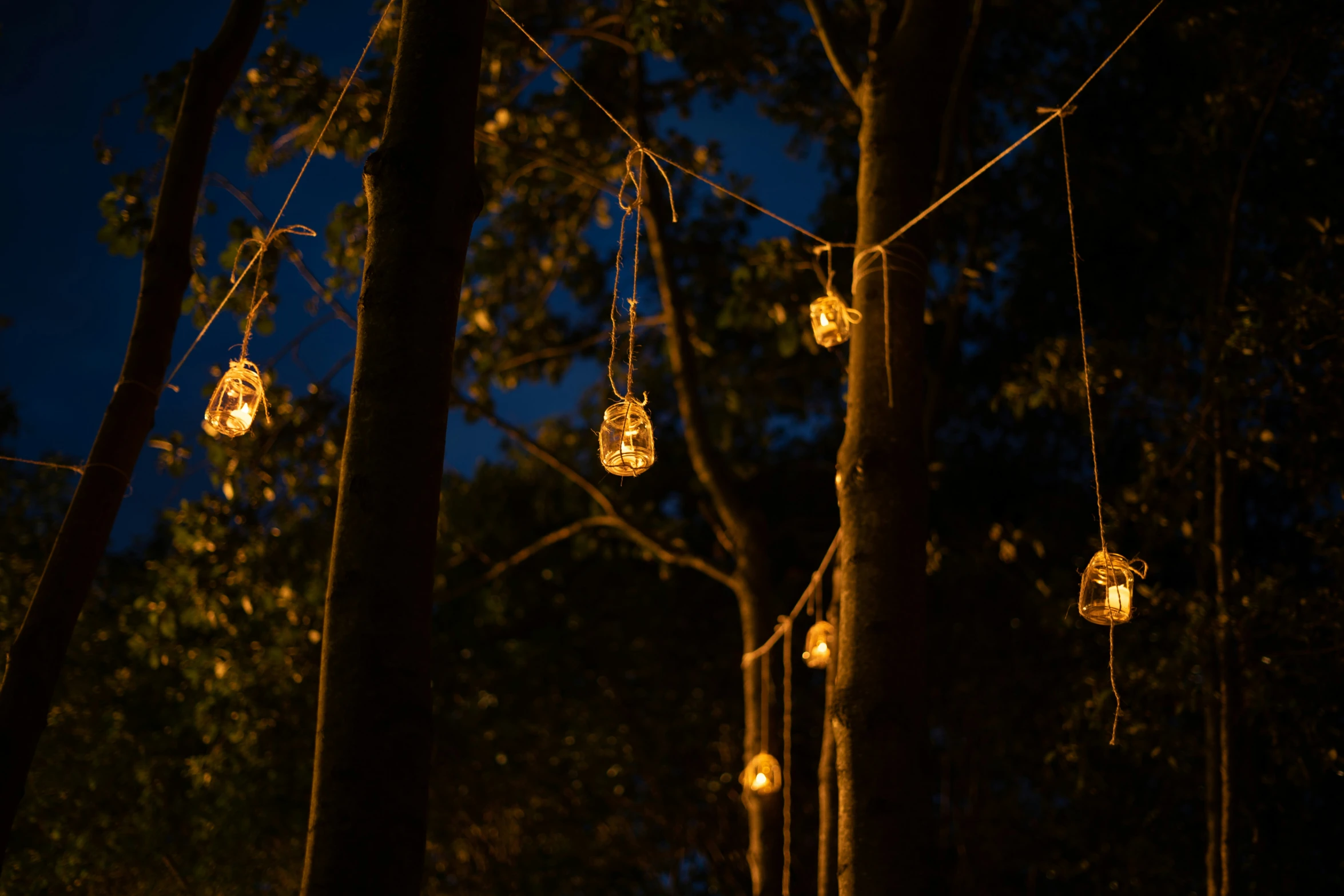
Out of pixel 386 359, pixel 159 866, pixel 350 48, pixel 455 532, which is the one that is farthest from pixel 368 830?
pixel 159 866

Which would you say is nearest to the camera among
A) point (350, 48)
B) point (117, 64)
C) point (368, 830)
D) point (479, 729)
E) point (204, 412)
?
point (368, 830)

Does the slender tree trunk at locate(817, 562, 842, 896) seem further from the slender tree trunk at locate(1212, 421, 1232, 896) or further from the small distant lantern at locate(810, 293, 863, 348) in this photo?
the slender tree trunk at locate(1212, 421, 1232, 896)

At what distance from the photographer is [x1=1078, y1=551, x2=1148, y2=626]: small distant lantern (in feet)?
8.89

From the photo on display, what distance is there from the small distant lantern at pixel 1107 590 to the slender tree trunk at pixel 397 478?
1.81 m

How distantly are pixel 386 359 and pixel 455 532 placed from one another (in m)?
6.94

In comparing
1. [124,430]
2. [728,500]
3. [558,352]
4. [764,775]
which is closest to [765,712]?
[764,775]

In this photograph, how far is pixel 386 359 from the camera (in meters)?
1.81

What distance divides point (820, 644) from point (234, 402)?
2.85m

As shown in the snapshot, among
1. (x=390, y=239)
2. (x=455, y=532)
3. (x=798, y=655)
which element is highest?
(x=455, y=532)

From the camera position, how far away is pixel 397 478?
1745 millimetres

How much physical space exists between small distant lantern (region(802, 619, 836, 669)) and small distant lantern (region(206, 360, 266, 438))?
245 cm

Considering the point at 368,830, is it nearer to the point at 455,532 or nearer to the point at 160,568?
the point at 160,568

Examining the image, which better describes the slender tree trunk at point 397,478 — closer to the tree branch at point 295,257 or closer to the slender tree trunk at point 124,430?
the slender tree trunk at point 124,430

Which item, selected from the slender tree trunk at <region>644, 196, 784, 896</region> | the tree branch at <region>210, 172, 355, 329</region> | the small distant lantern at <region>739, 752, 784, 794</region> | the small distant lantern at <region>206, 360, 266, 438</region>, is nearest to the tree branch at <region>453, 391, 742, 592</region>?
the slender tree trunk at <region>644, 196, 784, 896</region>
